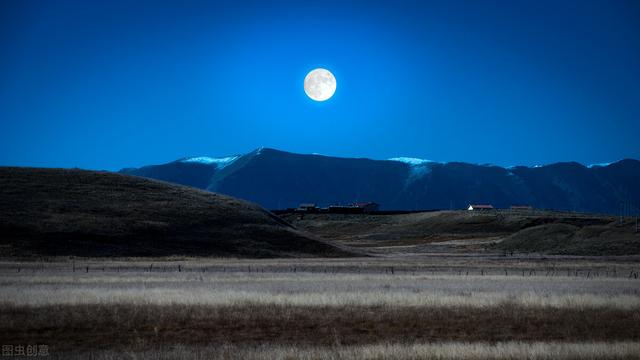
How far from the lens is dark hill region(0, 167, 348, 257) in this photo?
3110 inches

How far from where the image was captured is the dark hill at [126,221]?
259 feet

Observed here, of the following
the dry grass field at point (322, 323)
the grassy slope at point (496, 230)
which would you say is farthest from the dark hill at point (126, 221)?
the dry grass field at point (322, 323)

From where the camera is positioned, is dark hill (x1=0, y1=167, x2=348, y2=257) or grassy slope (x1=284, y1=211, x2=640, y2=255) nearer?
dark hill (x1=0, y1=167, x2=348, y2=257)

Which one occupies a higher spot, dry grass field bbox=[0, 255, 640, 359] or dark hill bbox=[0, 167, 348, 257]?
dark hill bbox=[0, 167, 348, 257]

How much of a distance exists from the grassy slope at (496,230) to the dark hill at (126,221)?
1270 inches

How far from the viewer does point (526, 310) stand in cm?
2598

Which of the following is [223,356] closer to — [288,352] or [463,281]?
[288,352]

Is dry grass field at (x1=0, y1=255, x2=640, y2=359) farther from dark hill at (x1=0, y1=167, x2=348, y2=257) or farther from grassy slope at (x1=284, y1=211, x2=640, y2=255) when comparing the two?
grassy slope at (x1=284, y1=211, x2=640, y2=255)

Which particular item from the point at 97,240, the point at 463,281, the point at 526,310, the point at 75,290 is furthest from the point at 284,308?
the point at 97,240

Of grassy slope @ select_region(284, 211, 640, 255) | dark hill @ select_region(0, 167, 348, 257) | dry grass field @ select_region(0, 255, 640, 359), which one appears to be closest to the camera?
dry grass field @ select_region(0, 255, 640, 359)

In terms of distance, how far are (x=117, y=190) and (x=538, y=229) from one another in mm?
74457

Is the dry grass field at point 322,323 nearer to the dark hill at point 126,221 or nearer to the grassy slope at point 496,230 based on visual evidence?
the dark hill at point 126,221

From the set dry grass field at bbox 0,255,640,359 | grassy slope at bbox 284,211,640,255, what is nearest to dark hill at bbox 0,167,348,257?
grassy slope at bbox 284,211,640,255

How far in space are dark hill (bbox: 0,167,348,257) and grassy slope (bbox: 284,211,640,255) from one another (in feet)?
106
